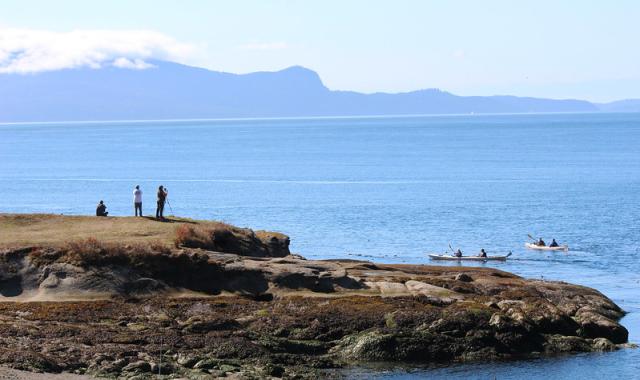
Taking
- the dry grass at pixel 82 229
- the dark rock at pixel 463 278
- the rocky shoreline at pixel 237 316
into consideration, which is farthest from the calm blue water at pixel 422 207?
the dry grass at pixel 82 229

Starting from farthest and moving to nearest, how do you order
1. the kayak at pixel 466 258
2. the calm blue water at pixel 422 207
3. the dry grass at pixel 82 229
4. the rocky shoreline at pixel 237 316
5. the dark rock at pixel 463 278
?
the kayak at pixel 466 258 < the calm blue water at pixel 422 207 < the dark rock at pixel 463 278 < the dry grass at pixel 82 229 < the rocky shoreline at pixel 237 316

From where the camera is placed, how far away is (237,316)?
A: 150 ft

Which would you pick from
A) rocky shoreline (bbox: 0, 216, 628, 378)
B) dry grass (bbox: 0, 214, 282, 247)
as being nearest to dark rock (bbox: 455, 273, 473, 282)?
rocky shoreline (bbox: 0, 216, 628, 378)

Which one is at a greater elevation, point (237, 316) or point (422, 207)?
point (237, 316)

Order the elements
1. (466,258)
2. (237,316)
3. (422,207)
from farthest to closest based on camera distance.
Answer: (422,207) < (466,258) < (237,316)

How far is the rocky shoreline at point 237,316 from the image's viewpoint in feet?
134

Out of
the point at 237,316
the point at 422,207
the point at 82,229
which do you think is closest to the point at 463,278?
the point at 237,316

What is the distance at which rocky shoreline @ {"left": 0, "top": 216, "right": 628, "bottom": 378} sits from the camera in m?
40.9

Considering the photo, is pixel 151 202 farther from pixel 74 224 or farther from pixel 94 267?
pixel 94 267

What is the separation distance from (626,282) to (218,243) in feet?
102

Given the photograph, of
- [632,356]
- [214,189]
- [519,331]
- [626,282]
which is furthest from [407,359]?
[214,189]

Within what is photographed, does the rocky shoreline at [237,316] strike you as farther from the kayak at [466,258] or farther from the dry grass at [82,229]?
the kayak at [466,258]

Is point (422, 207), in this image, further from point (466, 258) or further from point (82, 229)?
point (82, 229)

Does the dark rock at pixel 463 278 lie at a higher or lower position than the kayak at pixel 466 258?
higher
